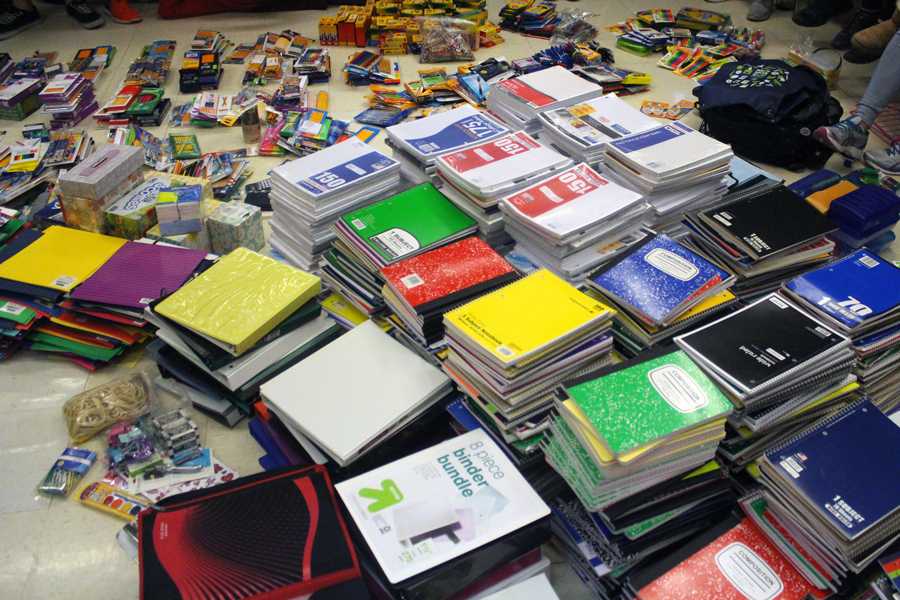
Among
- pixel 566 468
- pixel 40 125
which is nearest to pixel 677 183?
pixel 566 468

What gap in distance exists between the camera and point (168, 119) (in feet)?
13.3

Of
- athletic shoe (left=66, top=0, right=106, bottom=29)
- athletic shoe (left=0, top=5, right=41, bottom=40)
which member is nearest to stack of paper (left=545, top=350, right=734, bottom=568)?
athletic shoe (left=66, top=0, right=106, bottom=29)

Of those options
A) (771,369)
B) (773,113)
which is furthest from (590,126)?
(771,369)

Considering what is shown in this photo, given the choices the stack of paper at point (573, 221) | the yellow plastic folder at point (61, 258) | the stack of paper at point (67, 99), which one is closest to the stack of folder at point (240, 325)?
the yellow plastic folder at point (61, 258)

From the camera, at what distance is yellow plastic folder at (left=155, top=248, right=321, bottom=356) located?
7.20 feet

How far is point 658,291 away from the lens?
6.70 ft

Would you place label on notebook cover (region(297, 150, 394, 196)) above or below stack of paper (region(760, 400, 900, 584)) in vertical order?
above

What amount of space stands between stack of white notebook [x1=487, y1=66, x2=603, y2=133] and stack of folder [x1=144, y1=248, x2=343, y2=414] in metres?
1.21

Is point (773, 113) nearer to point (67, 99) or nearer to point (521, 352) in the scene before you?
point (521, 352)

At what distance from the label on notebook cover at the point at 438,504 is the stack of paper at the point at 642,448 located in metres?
0.13

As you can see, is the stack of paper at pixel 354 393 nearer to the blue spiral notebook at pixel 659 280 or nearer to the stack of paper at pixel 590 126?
the blue spiral notebook at pixel 659 280

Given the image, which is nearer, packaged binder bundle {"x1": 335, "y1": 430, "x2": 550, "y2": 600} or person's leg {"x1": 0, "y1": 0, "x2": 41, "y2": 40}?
packaged binder bundle {"x1": 335, "y1": 430, "x2": 550, "y2": 600}

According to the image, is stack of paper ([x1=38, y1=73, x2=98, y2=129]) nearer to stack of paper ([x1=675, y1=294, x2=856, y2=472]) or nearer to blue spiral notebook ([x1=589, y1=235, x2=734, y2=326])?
blue spiral notebook ([x1=589, y1=235, x2=734, y2=326])

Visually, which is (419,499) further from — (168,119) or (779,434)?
(168,119)
